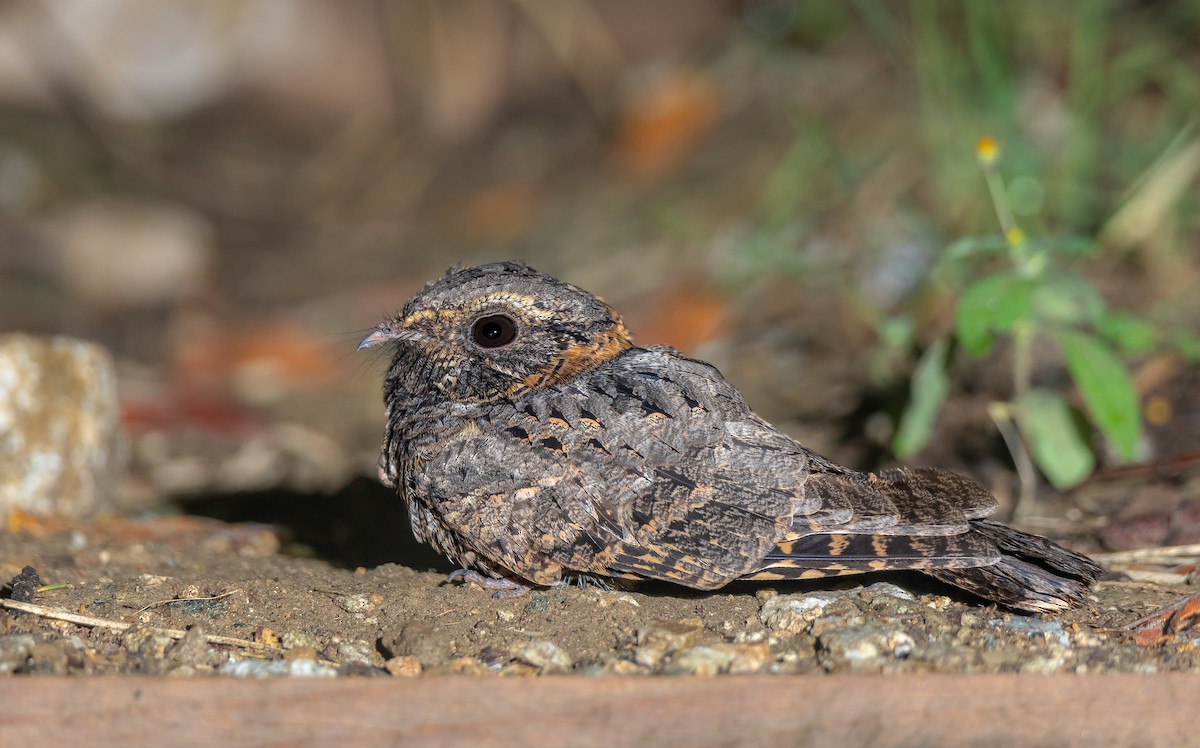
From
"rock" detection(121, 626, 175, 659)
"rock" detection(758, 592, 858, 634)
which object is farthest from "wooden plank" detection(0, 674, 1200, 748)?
"rock" detection(758, 592, 858, 634)

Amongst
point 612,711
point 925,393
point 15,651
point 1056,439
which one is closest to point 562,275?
point 925,393

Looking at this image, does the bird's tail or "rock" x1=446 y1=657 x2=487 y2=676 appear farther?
the bird's tail

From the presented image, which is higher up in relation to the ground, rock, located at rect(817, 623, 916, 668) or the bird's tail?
the bird's tail

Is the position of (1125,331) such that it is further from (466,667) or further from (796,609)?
(466,667)

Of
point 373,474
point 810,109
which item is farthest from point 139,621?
point 810,109

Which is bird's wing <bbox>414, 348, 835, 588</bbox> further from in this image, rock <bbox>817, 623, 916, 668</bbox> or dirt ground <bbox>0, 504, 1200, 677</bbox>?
rock <bbox>817, 623, 916, 668</bbox>

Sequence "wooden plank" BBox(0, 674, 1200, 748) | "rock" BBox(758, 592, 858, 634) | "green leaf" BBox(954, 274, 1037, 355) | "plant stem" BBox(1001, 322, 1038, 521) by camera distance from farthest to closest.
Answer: "plant stem" BBox(1001, 322, 1038, 521) < "green leaf" BBox(954, 274, 1037, 355) < "rock" BBox(758, 592, 858, 634) < "wooden plank" BBox(0, 674, 1200, 748)
